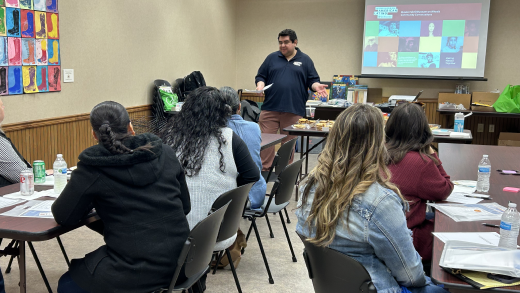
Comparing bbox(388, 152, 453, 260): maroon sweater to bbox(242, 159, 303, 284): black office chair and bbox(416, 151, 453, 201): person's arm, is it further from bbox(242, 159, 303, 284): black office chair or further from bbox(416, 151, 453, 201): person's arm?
bbox(242, 159, 303, 284): black office chair

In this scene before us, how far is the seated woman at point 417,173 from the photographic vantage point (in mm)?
2076

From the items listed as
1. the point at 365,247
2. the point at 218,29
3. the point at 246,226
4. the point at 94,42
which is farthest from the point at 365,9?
the point at 365,247

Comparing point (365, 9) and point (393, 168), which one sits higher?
point (365, 9)

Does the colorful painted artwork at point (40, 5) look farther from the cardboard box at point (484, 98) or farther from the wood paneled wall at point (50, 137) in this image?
the cardboard box at point (484, 98)

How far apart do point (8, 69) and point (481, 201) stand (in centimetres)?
358

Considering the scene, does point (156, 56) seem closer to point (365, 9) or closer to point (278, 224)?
point (278, 224)

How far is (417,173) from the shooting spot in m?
2.10

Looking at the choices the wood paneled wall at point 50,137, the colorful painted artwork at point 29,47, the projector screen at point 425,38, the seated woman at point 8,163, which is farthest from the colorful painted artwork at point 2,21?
the projector screen at point 425,38

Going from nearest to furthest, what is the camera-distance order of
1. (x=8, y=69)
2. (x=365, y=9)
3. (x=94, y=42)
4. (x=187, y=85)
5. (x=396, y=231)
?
(x=396, y=231) < (x=8, y=69) < (x=94, y=42) < (x=187, y=85) < (x=365, y=9)

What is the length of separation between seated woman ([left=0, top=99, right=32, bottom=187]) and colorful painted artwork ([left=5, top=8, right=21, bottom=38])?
6.01ft

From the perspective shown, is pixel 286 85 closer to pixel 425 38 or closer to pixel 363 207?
pixel 425 38

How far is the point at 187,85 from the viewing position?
647cm

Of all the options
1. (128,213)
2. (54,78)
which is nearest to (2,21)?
(54,78)

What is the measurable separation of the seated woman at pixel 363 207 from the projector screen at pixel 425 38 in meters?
6.54
